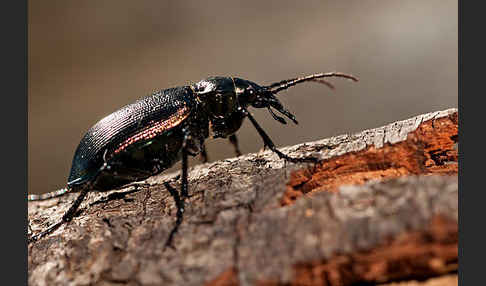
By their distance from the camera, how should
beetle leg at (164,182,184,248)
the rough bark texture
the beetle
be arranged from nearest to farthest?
the rough bark texture < beetle leg at (164,182,184,248) < the beetle

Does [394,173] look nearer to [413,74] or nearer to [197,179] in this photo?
[197,179]

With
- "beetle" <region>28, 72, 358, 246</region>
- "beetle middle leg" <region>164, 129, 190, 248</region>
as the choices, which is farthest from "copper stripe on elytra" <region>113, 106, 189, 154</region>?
"beetle middle leg" <region>164, 129, 190, 248</region>

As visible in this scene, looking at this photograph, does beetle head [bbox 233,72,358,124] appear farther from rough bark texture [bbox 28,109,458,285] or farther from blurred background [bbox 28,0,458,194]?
blurred background [bbox 28,0,458,194]

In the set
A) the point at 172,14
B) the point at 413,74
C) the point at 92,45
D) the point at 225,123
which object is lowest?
Result: the point at 225,123

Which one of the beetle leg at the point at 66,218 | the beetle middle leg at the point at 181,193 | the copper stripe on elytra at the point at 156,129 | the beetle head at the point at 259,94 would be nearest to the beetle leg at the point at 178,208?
the beetle middle leg at the point at 181,193

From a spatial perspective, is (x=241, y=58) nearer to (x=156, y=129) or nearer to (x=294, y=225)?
(x=156, y=129)

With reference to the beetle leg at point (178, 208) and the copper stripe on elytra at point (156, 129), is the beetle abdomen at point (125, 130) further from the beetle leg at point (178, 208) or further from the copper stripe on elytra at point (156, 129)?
the beetle leg at point (178, 208)

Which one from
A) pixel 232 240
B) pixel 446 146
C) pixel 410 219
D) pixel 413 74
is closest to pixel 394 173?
pixel 446 146
